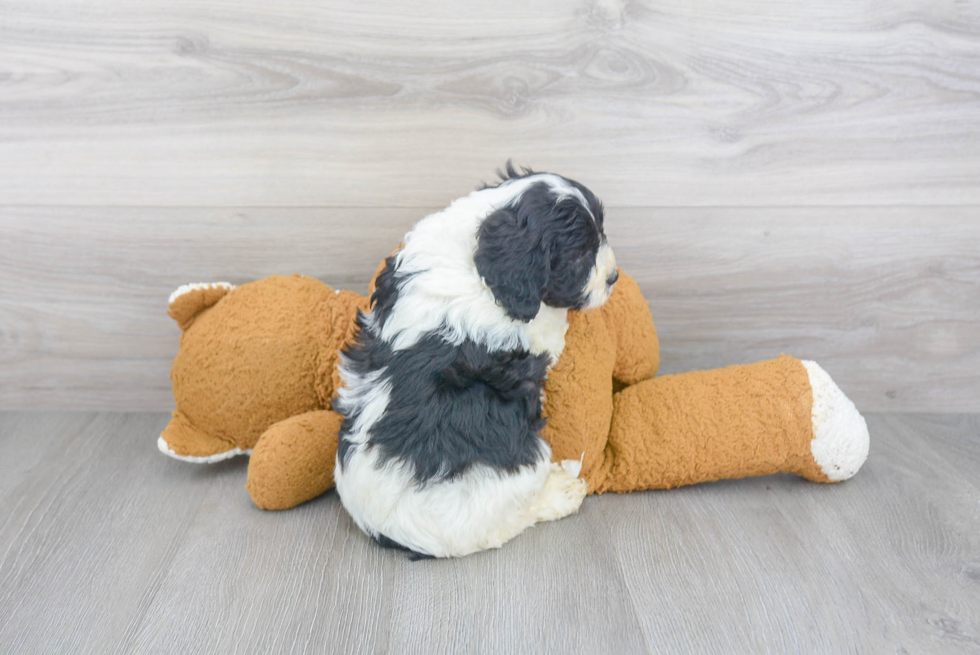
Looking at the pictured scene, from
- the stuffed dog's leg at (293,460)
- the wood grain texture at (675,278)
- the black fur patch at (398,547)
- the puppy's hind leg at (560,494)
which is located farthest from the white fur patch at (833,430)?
the stuffed dog's leg at (293,460)

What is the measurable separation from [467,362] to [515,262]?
Result: 18 cm

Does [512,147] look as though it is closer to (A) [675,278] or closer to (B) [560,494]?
(A) [675,278]

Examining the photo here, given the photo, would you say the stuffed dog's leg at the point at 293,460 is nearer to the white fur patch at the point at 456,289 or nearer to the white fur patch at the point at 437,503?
the white fur patch at the point at 437,503

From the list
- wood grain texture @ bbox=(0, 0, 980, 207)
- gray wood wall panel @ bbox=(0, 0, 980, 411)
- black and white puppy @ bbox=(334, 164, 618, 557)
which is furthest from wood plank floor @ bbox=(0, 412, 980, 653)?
wood grain texture @ bbox=(0, 0, 980, 207)

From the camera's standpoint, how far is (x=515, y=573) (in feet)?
4.01

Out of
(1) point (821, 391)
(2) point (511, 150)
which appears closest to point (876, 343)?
(1) point (821, 391)

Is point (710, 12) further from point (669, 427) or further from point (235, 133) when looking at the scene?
point (235, 133)

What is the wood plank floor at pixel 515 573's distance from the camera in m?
1.10

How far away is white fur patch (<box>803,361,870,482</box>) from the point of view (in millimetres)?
1403

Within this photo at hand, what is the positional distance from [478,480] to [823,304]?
41.0 inches

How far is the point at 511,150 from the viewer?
1.63 metres

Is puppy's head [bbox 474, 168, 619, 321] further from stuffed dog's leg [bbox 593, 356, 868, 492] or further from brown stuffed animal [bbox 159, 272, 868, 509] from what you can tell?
stuffed dog's leg [bbox 593, 356, 868, 492]

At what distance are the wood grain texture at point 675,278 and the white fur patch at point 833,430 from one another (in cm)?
34

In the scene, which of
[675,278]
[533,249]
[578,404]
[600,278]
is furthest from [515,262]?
[675,278]
